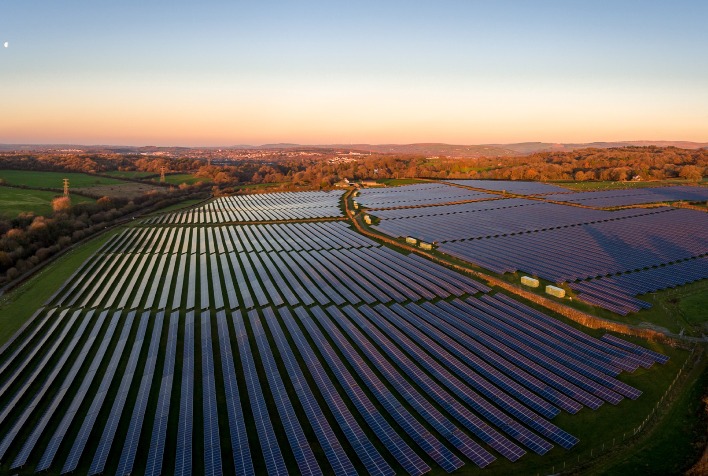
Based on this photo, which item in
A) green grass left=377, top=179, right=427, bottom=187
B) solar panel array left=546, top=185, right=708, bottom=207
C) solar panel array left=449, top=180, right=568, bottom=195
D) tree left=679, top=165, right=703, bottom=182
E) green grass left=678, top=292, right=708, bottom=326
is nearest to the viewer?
green grass left=678, top=292, right=708, bottom=326

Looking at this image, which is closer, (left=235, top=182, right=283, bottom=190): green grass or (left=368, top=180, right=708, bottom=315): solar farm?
(left=368, top=180, right=708, bottom=315): solar farm

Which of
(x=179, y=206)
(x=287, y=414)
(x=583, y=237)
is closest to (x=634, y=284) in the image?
(x=583, y=237)

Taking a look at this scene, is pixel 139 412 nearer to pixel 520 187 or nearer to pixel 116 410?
pixel 116 410

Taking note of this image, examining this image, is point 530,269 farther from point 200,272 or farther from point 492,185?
point 492,185

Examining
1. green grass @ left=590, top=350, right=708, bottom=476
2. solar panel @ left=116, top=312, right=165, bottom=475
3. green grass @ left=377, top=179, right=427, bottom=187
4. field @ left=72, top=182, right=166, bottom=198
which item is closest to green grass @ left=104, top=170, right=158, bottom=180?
field @ left=72, top=182, right=166, bottom=198

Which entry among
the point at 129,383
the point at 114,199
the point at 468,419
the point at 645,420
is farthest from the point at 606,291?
the point at 114,199

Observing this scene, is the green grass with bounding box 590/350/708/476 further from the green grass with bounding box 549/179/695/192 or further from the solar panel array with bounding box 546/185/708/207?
the green grass with bounding box 549/179/695/192

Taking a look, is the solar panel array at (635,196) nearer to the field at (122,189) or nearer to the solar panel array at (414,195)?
the solar panel array at (414,195)
